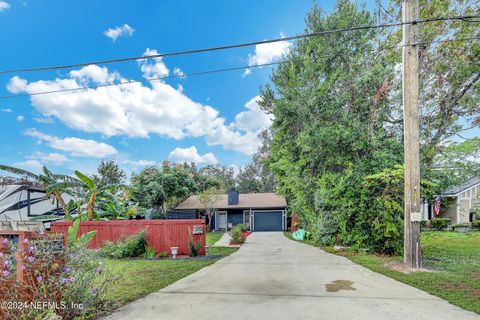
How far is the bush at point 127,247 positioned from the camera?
373 inches

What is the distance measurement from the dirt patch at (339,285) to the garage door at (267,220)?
19.1 metres

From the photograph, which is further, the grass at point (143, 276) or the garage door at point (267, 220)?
the garage door at point (267, 220)

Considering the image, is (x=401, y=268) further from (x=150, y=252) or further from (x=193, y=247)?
(x=150, y=252)

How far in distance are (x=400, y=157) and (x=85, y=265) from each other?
32.7ft

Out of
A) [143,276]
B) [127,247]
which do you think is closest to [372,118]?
[143,276]

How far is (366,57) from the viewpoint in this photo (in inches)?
460

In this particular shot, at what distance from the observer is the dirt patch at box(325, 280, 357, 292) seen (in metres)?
4.96

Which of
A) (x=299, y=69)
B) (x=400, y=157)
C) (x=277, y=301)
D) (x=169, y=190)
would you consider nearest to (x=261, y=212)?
(x=169, y=190)

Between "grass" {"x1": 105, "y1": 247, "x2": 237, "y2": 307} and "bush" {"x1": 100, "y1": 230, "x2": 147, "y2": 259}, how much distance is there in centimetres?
60

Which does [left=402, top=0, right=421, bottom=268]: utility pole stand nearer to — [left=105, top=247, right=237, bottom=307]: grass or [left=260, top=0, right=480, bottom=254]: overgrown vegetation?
[left=260, top=0, right=480, bottom=254]: overgrown vegetation

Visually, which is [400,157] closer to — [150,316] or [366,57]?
[366,57]

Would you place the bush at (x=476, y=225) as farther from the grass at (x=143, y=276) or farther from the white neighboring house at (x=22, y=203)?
the white neighboring house at (x=22, y=203)

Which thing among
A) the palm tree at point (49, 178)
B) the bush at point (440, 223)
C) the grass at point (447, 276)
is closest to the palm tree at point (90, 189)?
the palm tree at point (49, 178)

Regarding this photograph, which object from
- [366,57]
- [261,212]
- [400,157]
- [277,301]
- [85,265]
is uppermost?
[366,57]
